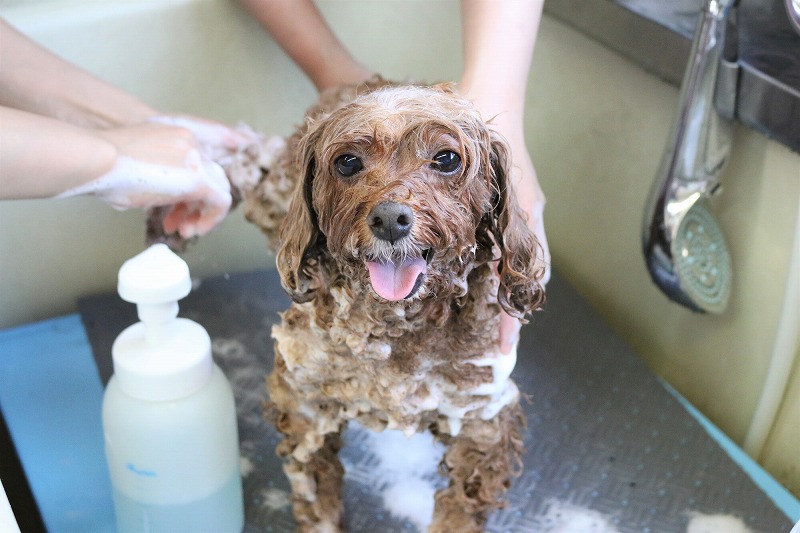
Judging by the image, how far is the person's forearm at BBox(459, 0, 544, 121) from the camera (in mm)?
822

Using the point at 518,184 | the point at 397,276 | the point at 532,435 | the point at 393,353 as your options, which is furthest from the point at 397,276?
the point at 532,435

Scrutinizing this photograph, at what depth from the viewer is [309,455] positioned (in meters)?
0.76

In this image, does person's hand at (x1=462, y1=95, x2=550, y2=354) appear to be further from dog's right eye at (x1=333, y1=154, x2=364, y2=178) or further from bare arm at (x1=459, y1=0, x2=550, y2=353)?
dog's right eye at (x1=333, y1=154, x2=364, y2=178)

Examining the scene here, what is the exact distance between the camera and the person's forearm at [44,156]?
Answer: 0.73m

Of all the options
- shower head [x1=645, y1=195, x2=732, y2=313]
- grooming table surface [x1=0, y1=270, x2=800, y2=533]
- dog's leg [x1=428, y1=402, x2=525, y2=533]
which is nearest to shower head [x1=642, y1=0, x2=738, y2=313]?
shower head [x1=645, y1=195, x2=732, y2=313]

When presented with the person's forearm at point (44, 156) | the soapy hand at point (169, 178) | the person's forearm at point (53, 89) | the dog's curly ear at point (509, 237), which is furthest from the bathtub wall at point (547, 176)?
the dog's curly ear at point (509, 237)

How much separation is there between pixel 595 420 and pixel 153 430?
20.6 inches

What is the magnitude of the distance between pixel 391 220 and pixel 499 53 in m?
0.39

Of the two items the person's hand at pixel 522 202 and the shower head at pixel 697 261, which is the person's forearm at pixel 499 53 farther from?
the shower head at pixel 697 261

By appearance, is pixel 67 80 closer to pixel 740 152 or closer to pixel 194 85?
pixel 194 85

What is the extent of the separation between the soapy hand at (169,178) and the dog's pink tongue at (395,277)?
362mm

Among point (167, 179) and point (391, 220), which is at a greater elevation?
point (391, 220)

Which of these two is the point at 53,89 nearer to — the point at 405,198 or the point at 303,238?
the point at 303,238

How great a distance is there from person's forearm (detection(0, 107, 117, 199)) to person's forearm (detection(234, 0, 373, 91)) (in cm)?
35
